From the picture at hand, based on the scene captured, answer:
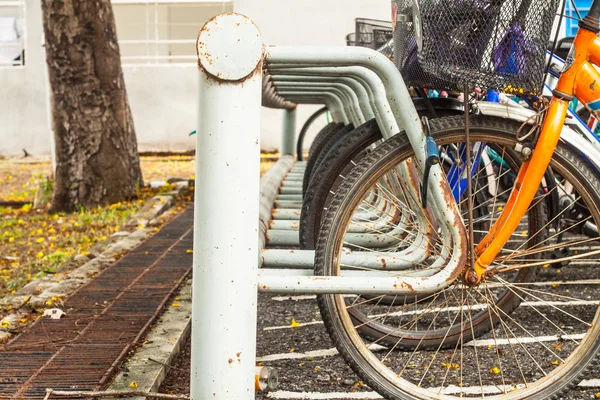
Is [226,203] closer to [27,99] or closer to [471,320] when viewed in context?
[471,320]

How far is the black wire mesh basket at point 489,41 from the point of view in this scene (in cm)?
231

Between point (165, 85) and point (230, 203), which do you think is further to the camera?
point (165, 85)

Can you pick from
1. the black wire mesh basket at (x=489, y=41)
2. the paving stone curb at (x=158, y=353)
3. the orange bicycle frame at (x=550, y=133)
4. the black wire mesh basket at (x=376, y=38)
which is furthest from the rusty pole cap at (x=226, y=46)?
the black wire mesh basket at (x=376, y=38)

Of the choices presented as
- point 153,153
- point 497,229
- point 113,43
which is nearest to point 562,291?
point 497,229

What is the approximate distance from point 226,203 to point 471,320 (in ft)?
4.41

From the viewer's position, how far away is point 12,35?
1272cm

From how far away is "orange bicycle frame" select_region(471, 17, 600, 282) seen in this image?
251 cm

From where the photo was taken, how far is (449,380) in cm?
314

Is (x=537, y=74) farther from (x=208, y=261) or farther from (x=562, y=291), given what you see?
(x=562, y=291)

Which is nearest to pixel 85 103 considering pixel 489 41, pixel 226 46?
pixel 226 46

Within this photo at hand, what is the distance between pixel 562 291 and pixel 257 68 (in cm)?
273

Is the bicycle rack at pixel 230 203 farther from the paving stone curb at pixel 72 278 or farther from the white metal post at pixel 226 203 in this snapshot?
the paving stone curb at pixel 72 278

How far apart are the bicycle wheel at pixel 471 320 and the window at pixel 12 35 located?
32.5 feet

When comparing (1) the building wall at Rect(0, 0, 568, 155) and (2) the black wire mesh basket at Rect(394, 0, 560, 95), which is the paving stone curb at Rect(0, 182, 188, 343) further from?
(1) the building wall at Rect(0, 0, 568, 155)
